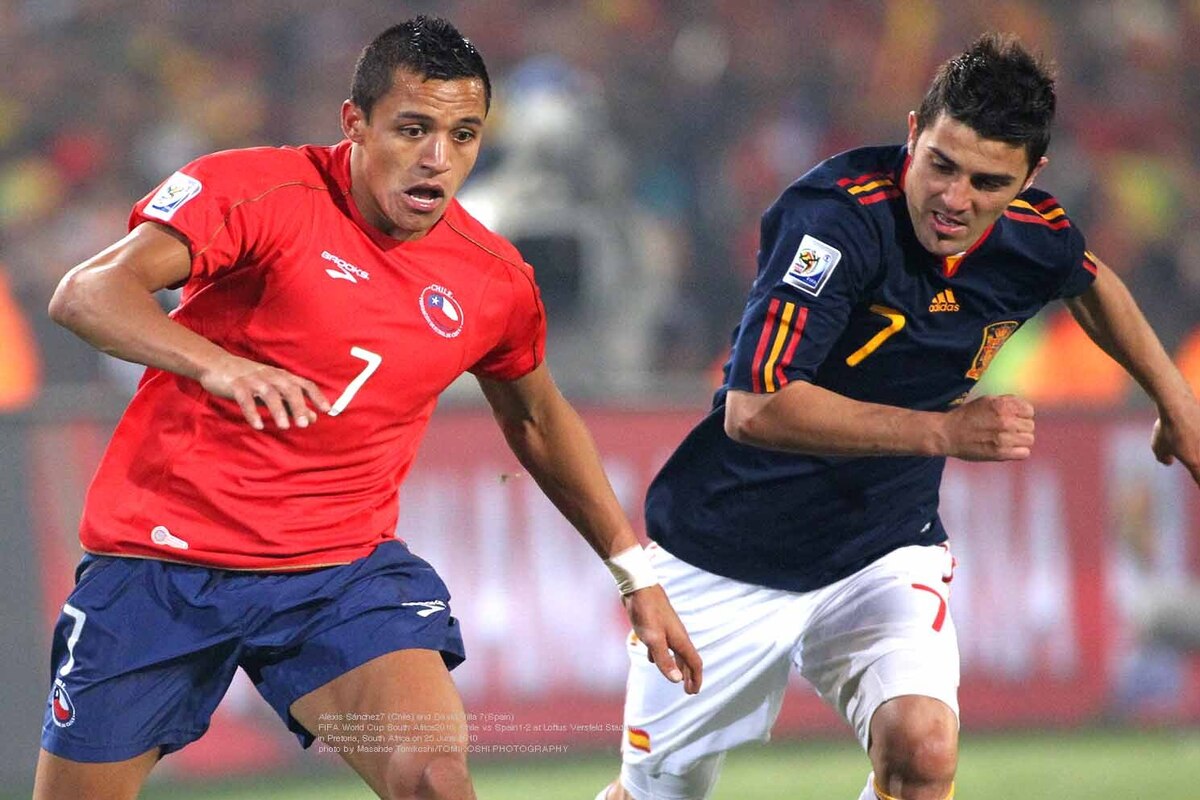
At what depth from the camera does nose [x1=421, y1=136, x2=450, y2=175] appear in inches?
154

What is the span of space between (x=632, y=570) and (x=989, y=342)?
115 centimetres

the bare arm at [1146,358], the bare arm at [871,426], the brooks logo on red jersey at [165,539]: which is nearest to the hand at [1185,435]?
the bare arm at [1146,358]

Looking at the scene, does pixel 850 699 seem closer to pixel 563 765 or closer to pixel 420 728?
pixel 420 728

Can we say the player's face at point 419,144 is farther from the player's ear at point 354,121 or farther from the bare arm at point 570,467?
the bare arm at point 570,467

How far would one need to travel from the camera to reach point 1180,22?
13.3 m

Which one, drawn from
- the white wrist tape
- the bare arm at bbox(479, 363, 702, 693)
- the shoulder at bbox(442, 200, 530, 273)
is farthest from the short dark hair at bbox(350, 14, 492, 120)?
the white wrist tape

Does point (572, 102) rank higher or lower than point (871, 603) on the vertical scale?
higher

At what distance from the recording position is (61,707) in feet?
12.7

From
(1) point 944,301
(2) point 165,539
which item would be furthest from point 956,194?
(2) point 165,539

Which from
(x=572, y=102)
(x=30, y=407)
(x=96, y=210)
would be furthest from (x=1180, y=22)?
(x=30, y=407)

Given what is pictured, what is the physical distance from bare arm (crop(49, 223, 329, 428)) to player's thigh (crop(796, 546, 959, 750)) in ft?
5.92

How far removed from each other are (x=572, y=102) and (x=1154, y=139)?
498 cm

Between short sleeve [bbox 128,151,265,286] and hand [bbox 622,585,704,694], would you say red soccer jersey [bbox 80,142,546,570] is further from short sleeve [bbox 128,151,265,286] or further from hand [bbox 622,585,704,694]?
hand [bbox 622,585,704,694]

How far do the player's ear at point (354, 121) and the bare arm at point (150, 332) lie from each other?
2.03 feet
